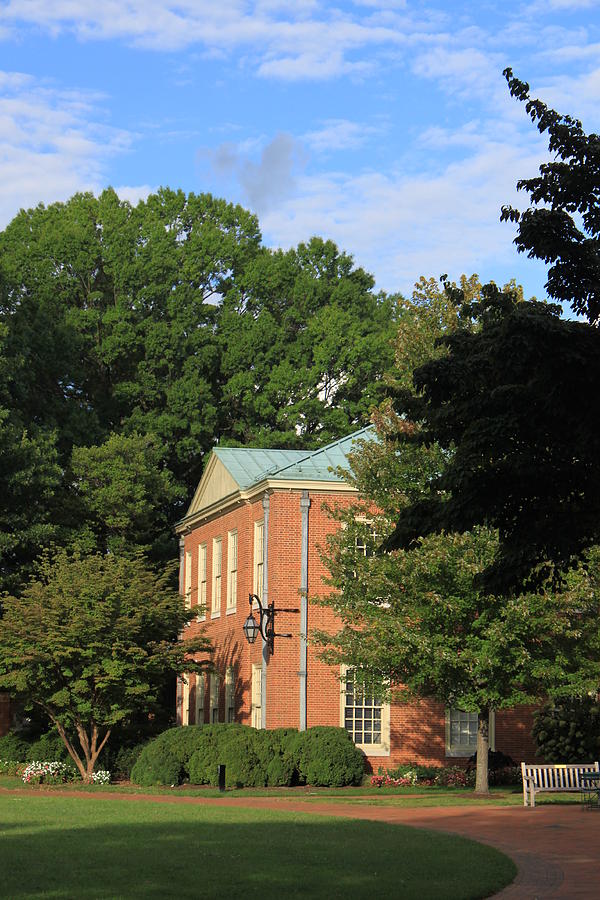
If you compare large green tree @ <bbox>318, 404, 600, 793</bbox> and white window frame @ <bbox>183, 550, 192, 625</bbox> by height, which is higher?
white window frame @ <bbox>183, 550, 192, 625</bbox>

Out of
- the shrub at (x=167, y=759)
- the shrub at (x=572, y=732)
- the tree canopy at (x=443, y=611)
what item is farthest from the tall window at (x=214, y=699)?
the tree canopy at (x=443, y=611)

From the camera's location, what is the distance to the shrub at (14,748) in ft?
123

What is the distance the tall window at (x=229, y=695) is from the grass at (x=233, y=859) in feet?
51.5

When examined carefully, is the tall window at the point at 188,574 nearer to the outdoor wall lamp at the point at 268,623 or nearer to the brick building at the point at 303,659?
the brick building at the point at 303,659

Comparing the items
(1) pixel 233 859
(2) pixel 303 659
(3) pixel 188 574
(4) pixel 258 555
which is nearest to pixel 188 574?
(3) pixel 188 574

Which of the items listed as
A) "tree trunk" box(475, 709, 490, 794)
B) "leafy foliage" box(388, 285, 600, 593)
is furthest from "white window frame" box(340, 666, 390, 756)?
"leafy foliage" box(388, 285, 600, 593)

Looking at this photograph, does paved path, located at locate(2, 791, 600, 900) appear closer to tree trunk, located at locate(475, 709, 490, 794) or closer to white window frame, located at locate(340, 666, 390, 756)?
tree trunk, located at locate(475, 709, 490, 794)

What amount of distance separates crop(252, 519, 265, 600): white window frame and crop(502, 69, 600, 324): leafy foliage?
889 inches

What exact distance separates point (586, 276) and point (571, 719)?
69.4 feet

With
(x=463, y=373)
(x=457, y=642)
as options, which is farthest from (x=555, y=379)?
(x=457, y=642)

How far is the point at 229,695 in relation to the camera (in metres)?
37.0

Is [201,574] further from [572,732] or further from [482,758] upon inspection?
[482,758]

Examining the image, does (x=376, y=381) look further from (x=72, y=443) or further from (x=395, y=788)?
(x=395, y=788)

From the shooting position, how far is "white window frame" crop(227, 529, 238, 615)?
37688 mm
